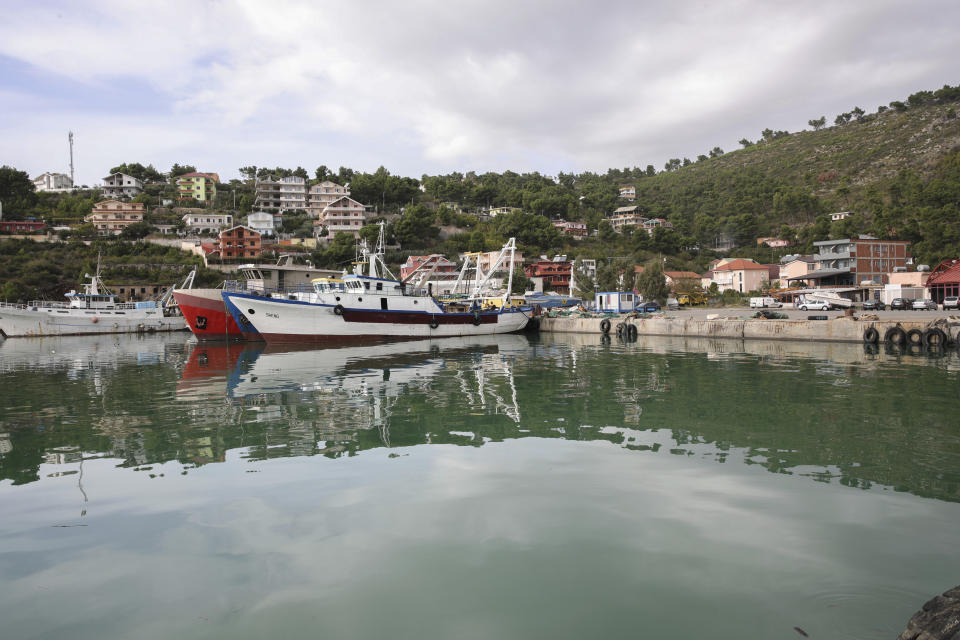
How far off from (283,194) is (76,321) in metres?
61.7

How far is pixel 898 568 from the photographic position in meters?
4.24

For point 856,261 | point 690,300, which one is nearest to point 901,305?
point 856,261

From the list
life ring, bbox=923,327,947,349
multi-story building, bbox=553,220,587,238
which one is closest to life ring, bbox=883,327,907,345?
life ring, bbox=923,327,947,349

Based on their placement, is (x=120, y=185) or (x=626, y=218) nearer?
(x=120, y=185)

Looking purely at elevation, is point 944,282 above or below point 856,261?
below

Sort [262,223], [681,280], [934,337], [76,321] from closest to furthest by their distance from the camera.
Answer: [934,337], [76,321], [681,280], [262,223]

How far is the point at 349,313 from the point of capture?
28672mm

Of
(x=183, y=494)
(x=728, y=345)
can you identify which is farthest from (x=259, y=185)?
(x=183, y=494)

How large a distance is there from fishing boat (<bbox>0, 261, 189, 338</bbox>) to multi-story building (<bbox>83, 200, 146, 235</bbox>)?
3524 centimetres

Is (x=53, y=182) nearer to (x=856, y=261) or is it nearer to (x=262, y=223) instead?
(x=262, y=223)

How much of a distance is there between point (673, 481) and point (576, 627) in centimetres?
329

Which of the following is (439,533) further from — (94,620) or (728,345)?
(728,345)

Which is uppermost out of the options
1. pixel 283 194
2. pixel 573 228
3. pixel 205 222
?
pixel 283 194

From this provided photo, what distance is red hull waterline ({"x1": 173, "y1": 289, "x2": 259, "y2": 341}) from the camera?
31922 millimetres
